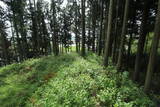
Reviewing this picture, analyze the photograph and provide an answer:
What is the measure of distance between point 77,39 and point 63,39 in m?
4.16

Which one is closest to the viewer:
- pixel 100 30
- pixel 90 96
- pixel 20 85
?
pixel 90 96

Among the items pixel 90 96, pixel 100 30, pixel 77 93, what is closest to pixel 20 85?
pixel 77 93

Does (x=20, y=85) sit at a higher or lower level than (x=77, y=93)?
lower

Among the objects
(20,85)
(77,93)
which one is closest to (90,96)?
(77,93)

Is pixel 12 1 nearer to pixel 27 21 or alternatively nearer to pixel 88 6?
pixel 27 21

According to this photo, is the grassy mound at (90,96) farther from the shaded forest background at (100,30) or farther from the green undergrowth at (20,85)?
the shaded forest background at (100,30)

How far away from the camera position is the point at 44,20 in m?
29.5

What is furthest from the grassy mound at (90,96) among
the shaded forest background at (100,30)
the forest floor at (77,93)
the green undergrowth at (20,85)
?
the shaded forest background at (100,30)

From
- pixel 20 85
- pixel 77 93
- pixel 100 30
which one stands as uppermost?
pixel 100 30

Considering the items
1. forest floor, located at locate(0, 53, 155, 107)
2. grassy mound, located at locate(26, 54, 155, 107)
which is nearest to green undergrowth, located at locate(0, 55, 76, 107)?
forest floor, located at locate(0, 53, 155, 107)

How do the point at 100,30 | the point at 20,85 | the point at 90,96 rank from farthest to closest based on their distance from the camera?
1. the point at 100,30
2. the point at 20,85
3. the point at 90,96

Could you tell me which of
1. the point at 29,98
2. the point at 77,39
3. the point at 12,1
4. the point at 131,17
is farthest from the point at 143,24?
the point at 77,39

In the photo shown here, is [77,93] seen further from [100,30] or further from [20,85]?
[100,30]

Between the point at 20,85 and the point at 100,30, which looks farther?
the point at 100,30
